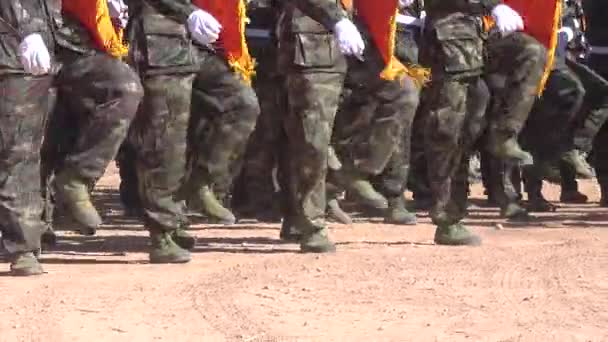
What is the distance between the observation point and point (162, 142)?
891 cm

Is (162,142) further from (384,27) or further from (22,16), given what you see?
(384,27)

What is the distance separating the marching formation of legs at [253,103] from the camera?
8578 millimetres

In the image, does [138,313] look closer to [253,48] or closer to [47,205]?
[47,205]

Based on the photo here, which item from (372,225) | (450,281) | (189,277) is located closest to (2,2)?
(189,277)

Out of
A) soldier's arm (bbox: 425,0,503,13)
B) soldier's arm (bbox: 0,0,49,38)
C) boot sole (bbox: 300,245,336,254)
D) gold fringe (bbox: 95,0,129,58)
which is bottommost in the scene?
boot sole (bbox: 300,245,336,254)

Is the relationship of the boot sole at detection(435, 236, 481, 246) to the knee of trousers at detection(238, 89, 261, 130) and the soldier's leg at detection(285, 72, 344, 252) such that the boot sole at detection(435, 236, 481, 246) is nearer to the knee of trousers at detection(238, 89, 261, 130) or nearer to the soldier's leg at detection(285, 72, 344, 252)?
the soldier's leg at detection(285, 72, 344, 252)

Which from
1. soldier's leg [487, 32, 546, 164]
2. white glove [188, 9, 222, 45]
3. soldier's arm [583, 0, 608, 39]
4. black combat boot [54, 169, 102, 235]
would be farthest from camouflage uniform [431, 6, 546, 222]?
black combat boot [54, 169, 102, 235]

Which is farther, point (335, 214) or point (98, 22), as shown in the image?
point (335, 214)

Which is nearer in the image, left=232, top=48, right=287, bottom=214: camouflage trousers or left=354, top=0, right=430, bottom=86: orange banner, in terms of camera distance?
left=354, top=0, right=430, bottom=86: orange banner

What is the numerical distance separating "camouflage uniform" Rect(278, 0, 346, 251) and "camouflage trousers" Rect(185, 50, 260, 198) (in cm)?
25

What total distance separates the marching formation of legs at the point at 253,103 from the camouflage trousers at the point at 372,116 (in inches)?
0.5

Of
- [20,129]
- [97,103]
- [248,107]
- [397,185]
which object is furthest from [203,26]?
[397,185]

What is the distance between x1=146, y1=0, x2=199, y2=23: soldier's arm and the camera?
8820mm

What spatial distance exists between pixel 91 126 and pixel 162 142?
387 mm
